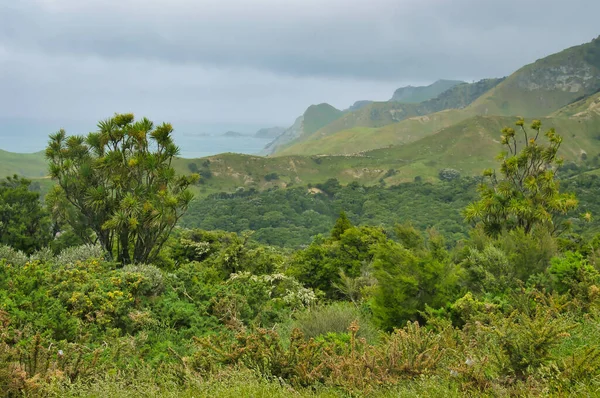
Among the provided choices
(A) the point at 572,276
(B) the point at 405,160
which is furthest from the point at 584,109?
(A) the point at 572,276

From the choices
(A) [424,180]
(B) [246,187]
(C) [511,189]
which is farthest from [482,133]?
(C) [511,189]

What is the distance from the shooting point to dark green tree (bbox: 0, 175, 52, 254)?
830 inches

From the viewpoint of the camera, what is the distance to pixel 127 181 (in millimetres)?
15508

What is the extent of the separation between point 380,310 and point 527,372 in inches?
238

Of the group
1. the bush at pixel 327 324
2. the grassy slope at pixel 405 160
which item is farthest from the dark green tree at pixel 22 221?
the grassy slope at pixel 405 160

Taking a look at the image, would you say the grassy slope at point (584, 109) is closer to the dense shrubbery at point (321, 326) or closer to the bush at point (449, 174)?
the bush at point (449, 174)

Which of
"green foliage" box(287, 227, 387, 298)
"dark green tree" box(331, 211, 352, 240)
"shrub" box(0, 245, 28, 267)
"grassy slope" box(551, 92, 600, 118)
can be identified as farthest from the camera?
"grassy slope" box(551, 92, 600, 118)

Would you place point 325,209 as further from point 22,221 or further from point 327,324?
point 327,324

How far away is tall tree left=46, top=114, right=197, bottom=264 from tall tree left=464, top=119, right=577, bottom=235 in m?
13.3

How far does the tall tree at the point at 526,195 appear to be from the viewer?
1800 centimetres

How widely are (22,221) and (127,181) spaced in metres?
10.2

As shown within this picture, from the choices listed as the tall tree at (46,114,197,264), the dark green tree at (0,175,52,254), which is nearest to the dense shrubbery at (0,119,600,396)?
the tall tree at (46,114,197,264)

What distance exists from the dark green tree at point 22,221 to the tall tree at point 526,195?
862 inches

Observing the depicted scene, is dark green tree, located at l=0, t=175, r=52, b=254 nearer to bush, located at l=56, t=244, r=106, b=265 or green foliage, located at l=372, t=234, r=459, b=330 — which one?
bush, located at l=56, t=244, r=106, b=265
